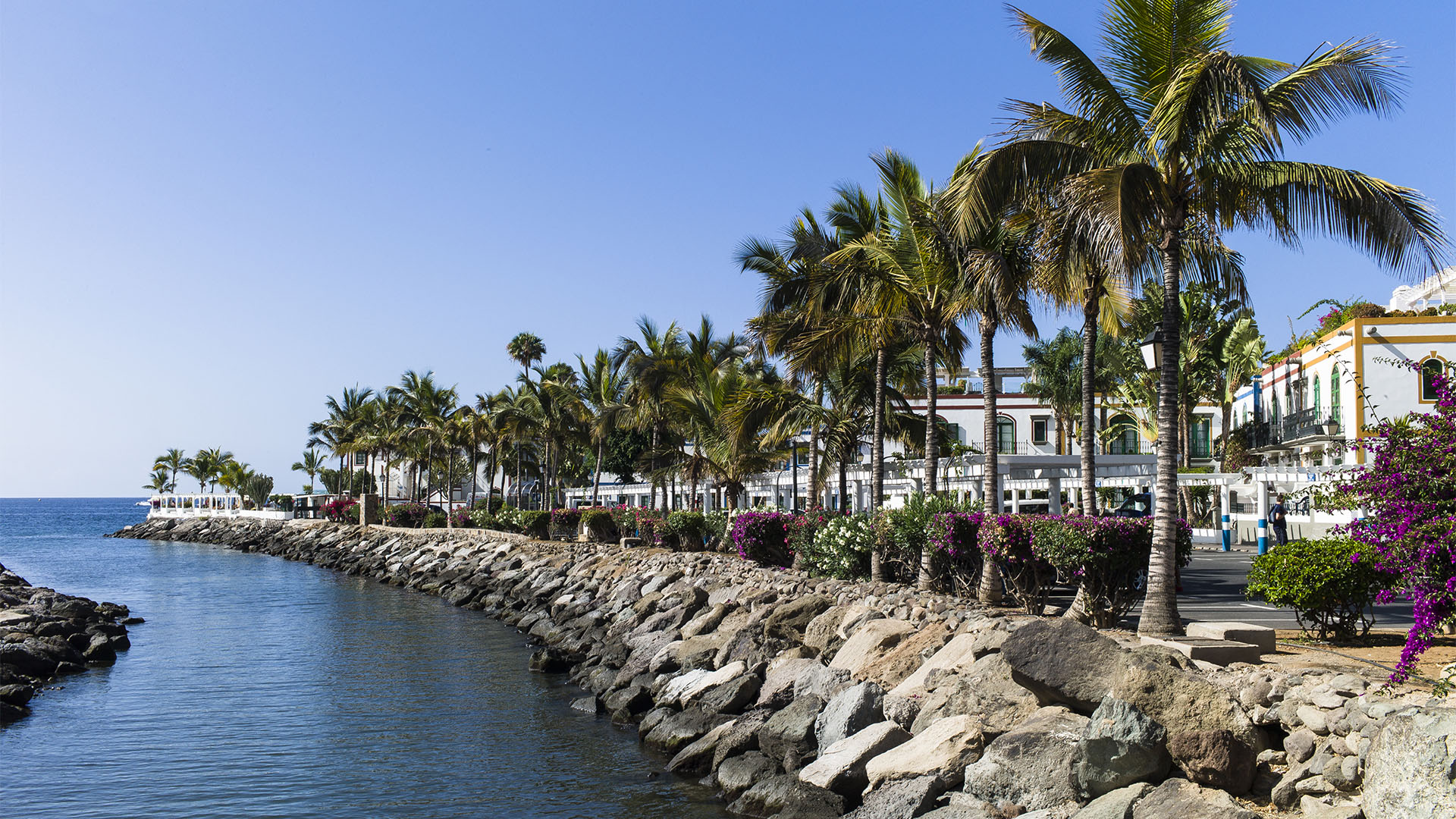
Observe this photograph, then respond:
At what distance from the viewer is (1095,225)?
36.6ft

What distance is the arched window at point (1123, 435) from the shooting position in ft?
161

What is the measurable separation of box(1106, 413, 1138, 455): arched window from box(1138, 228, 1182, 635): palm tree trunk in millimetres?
38964

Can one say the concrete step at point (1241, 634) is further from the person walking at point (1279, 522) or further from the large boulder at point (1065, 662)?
the person walking at point (1279, 522)

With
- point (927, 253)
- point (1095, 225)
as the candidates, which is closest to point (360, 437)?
point (927, 253)

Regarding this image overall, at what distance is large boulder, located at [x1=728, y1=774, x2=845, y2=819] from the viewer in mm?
9766

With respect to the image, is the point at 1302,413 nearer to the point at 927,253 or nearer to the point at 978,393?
the point at 978,393

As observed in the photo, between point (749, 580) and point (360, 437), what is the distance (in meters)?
58.3

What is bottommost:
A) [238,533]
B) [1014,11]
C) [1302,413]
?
[238,533]

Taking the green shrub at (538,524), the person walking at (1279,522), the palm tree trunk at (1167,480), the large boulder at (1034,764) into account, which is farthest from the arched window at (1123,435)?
the large boulder at (1034,764)

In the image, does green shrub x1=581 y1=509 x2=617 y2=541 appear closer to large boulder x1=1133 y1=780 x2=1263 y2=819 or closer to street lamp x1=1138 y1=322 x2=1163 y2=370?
street lamp x1=1138 y1=322 x2=1163 y2=370

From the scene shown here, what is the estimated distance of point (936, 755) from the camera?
945cm

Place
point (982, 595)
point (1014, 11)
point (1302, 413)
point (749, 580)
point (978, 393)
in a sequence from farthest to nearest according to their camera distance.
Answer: point (978, 393) → point (1302, 413) → point (749, 580) → point (982, 595) → point (1014, 11)

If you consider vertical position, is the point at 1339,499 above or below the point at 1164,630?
above

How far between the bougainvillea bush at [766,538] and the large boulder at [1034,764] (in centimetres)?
1428
